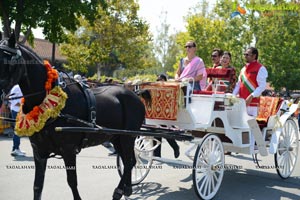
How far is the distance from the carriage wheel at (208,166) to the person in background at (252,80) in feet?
4.02

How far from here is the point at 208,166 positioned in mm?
5441

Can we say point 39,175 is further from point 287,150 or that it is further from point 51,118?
point 287,150

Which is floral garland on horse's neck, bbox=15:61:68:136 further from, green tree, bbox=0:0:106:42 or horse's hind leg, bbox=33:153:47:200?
green tree, bbox=0:0:106:42

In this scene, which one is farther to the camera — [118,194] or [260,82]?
[260,82]

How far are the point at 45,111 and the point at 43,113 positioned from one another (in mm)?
29

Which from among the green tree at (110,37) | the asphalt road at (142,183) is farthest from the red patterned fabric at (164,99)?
the green tree at (110,37)

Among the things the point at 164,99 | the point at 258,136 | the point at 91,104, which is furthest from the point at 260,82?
the point at 91,104

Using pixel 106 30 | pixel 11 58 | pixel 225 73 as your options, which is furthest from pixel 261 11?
pixel 11 58

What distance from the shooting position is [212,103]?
18.6 ft

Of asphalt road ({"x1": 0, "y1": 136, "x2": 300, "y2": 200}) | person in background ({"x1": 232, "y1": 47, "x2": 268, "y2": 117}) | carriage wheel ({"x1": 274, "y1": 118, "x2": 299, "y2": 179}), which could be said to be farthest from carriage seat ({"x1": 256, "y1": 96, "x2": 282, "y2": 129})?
asphalt road ({"x1": 0, "y1": 136, "x2": 300, "y2": 200})

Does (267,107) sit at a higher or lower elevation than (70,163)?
higher

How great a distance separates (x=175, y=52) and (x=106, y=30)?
2968 centimetres

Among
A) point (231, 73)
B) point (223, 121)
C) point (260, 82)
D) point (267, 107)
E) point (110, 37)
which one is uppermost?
point (110, 37)

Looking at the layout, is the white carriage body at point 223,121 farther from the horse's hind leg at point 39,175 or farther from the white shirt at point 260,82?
the horse's hind leg at point 39,175
